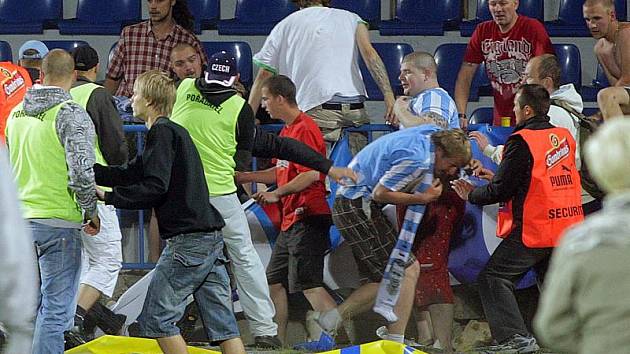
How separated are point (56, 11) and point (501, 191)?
4995 mm

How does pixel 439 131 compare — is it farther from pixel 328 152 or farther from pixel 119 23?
pixel 119 23

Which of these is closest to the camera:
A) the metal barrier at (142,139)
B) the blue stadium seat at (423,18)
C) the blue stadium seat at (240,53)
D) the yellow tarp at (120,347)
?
the yellow tarp at (120,347)

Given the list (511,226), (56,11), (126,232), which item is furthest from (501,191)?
(56,11)

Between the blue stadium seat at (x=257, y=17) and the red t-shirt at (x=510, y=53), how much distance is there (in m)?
2.49

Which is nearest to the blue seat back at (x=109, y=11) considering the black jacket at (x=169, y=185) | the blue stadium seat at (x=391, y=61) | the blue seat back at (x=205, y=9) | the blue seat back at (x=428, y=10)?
the blue seat back at (x=205, y=9)

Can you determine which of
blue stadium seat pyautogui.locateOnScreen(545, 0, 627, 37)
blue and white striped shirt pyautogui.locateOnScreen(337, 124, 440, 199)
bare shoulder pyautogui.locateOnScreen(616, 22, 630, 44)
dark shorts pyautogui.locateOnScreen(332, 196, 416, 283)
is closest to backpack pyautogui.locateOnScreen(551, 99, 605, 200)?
bare shoulder pyautogui.locateOnScreen(616, 22, 630, 44)

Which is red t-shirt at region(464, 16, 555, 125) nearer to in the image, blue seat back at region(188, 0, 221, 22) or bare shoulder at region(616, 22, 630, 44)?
bare shoulder at region(616, 22, 630, 44)

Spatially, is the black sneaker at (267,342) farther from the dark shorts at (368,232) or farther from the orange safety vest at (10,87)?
the orange safety vest at (10,87)

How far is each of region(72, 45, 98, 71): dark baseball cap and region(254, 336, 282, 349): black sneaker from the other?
1790 mm

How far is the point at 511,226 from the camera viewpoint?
7.77m

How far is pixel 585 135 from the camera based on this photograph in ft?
26.6

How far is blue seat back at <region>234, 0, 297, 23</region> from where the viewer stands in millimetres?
10961

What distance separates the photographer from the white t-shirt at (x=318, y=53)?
8.43m

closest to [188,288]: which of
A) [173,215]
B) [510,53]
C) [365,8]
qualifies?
[173,215]
